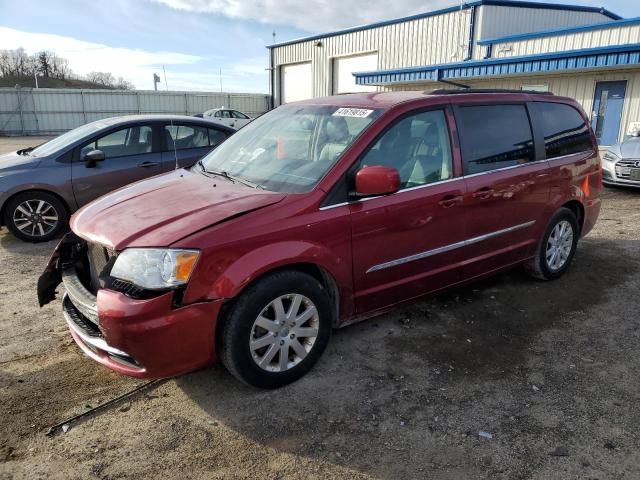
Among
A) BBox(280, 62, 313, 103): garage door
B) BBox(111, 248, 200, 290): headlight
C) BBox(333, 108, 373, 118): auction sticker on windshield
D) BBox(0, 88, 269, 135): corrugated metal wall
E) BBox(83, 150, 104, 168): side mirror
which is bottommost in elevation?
BBox(111, 248, 200, 290): headlight

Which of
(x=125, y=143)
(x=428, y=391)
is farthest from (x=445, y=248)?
(x=125, y=143)

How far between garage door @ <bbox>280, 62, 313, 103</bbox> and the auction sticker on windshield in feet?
84.2

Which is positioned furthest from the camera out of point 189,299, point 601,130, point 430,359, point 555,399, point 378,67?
point 378,67

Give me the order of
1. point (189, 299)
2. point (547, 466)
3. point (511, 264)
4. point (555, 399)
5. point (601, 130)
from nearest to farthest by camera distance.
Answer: point (547, 466) → point (189, 299) → point (555, 399) → point (511, 264) → point (601, 130)

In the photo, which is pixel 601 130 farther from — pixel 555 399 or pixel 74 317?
pixel 74 317

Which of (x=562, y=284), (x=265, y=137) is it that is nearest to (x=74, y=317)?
(x=265, y=137)

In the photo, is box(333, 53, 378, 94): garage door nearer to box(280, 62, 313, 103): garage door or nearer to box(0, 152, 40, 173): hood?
box(280, 62, 313, 103): garage door

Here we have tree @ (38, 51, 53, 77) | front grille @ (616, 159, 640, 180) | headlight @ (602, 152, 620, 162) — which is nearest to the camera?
front grille @ (616, 159, 640, 180)

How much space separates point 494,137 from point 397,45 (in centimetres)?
2130

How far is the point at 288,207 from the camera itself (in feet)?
10.0

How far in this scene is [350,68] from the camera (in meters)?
26.9

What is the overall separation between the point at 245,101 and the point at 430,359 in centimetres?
3614

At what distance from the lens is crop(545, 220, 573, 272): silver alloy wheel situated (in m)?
4.91

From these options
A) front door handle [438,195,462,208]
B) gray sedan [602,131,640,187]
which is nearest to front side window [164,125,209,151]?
front door handle [438,195,462,208]
